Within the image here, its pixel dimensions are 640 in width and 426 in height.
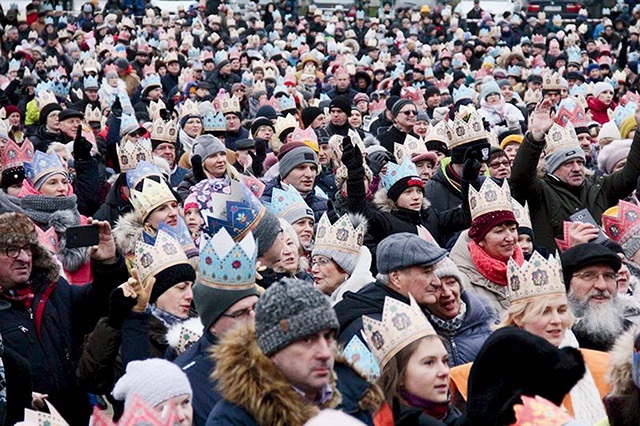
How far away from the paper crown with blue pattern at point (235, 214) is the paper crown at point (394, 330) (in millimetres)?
1598

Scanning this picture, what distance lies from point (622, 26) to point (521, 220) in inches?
851

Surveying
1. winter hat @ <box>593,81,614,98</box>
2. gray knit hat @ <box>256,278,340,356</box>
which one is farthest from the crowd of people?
winter hat @ <box>593,81,614,98</box>

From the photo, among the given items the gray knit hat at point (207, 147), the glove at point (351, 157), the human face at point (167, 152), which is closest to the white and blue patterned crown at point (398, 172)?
the glove at point (351, 157)

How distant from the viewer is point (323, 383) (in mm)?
4012

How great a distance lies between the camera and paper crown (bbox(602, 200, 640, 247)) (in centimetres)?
717

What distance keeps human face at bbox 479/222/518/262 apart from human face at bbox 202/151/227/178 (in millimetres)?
3122

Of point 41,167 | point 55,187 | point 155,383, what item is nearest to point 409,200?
point 55,187

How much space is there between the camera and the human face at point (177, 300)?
5805 millimetres

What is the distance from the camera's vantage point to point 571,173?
28.0ft

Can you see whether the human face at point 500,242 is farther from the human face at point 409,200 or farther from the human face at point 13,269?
the human face at point 13,269

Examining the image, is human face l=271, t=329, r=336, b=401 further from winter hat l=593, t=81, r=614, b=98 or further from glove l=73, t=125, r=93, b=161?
winter hat l=593, t=81, r=614, b=98

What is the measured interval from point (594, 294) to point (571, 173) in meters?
2.66

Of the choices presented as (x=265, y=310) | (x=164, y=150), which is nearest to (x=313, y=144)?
(x=164, y=150)

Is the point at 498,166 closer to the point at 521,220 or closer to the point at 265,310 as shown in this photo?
the point at 521,220
